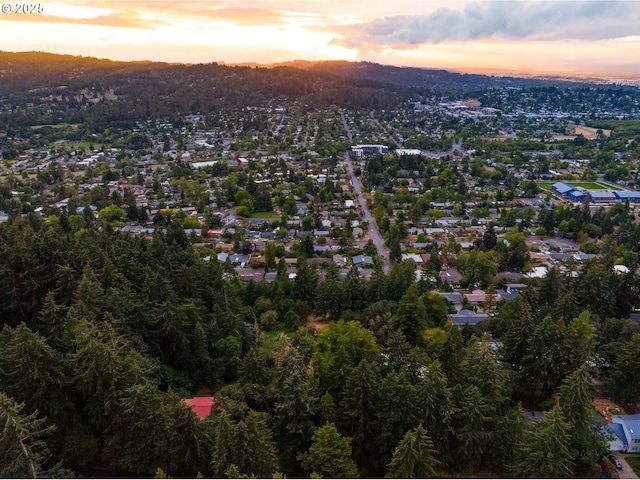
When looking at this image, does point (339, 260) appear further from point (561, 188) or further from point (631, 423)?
point (561, 188)

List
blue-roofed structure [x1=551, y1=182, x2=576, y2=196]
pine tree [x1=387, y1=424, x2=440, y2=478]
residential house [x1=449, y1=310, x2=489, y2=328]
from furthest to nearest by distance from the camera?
blue-roofed structure [x1=551, y1=182, x2=576, y2=196] < residential house [x1=449, y1=310, x2=489, y2=328] < pine tree [x1=387, y1=424, x2=440, y2=478]

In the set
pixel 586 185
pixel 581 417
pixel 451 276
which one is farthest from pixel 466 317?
pixel 586 185

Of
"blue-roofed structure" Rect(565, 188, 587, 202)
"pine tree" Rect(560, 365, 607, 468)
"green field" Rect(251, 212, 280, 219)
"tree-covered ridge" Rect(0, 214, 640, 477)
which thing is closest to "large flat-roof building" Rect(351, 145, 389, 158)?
"green field" Rect(251, 212, 280, 219)

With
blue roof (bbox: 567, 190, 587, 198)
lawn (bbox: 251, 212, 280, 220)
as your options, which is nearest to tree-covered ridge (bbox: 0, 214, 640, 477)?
lawn (bbox: 251, 212, 280, 220)

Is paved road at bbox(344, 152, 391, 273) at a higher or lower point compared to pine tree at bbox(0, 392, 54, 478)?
lower

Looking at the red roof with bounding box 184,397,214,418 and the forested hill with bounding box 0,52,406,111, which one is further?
the forested hill with bounding box 0,52,406,111

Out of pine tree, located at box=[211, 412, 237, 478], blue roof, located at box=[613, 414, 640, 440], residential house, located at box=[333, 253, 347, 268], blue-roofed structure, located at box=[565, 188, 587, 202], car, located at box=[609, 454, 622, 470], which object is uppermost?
pine tree, located at box=[211, 412, 237, 478]

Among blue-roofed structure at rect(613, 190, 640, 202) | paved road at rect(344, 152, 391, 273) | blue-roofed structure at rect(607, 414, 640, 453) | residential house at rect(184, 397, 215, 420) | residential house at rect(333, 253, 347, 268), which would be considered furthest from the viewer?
blue-roofed structure at rect(613, 190, 640, 202)

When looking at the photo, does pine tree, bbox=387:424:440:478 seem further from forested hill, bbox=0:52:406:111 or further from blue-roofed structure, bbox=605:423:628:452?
forested hill, bbox=0:52:406:111
